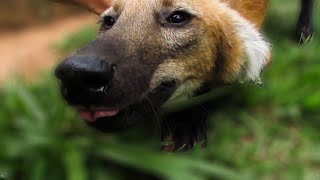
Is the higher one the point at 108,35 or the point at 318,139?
the point at 108,35

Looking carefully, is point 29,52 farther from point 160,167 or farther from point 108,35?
point 108,35

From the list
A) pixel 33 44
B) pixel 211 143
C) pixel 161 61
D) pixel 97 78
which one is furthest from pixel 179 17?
pixel 33 44

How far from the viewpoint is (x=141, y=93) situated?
483mm

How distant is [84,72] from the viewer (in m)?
0.40

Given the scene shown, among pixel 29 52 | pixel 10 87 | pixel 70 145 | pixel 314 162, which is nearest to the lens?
pixel 70 145

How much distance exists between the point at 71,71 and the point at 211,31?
156 millimetres

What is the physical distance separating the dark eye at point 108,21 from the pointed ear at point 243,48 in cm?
10

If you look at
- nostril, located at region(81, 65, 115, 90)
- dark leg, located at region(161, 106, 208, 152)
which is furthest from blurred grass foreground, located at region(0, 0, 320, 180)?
nostril, located at region(81, 65, 115, 90)

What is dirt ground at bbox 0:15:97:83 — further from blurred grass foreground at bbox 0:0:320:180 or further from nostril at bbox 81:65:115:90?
nostril at bbox 81:65:115:90

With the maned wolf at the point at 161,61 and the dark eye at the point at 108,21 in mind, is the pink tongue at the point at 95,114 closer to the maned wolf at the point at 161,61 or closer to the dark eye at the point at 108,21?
the maned wolf at the point at 161,61

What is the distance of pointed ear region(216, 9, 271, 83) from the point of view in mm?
468

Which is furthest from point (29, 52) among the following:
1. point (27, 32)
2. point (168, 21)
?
point (168, 21)

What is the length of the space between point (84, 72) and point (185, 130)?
5.3 inches

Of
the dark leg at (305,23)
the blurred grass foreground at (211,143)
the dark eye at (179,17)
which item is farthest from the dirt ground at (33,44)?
the dark eye at (179,17)
